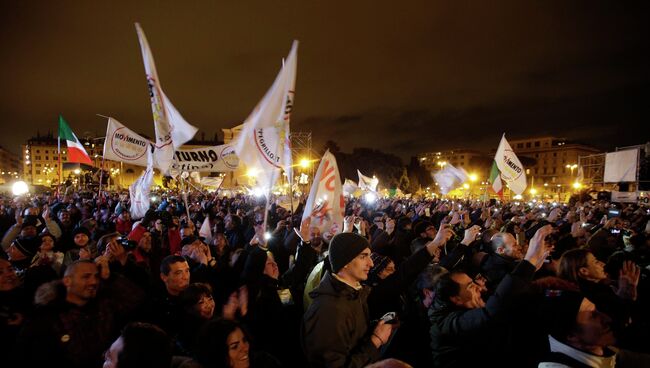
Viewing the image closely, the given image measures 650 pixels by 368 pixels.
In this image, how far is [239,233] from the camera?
8812mm

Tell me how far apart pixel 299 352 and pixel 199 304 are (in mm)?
1628

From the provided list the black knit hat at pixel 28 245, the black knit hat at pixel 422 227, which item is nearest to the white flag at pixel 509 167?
the black knit hat at pixel 422 227

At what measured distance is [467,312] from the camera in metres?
2.82

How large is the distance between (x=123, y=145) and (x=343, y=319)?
9770 millimetres

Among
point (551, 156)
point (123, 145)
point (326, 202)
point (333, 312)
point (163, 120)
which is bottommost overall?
A: point (333, 312)

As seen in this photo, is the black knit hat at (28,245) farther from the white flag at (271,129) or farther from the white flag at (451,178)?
the white flag at (451,178)

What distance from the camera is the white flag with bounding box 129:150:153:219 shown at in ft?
31.2

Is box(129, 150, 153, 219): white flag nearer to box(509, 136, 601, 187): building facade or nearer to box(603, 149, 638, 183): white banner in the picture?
box(603, 149, 638, 183): white banner

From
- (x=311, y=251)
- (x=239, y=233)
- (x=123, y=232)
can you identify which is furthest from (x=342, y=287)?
(x=123, y=232)

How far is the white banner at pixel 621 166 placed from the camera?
2370 centimetres

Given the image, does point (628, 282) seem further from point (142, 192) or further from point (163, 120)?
point (142, 192)

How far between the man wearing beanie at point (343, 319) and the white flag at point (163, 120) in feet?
16.4

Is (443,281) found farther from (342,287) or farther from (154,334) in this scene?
(154,334)

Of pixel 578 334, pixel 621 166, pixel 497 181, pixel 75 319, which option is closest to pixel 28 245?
pixel 75 319
